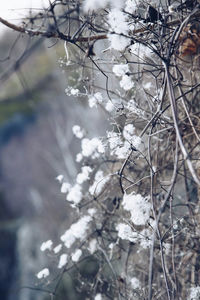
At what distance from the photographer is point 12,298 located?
8258 millimetres

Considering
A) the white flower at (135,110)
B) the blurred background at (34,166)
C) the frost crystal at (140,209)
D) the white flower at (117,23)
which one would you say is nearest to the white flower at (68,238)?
the frost crystal at (140,209)

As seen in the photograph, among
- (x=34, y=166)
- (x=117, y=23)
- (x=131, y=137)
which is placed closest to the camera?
(x=117, y=23)

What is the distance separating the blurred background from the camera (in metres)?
8.41

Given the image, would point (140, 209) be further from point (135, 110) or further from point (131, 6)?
point (131, 6)

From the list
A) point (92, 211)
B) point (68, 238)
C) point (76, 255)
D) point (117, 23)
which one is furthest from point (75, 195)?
point (117, 23)

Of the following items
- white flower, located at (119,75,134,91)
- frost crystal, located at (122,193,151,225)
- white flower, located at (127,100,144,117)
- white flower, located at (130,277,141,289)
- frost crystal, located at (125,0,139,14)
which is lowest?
white flower, located at (130,277,141,289)

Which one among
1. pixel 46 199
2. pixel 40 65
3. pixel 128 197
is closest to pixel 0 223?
pixel 46 199

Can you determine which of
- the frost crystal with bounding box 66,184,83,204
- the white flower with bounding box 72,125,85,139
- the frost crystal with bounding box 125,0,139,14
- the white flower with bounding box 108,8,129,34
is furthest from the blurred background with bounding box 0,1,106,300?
the white flower with bounding box 108,8,129,34

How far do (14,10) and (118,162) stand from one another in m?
1.23

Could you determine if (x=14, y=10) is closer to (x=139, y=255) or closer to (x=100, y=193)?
(x=100, y=193)

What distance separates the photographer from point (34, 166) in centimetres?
1208

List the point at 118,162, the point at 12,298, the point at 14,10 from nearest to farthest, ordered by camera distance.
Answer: the point at 14,10
the point at 118,162
the point at 12,298

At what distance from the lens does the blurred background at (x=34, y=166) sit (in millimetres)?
8414

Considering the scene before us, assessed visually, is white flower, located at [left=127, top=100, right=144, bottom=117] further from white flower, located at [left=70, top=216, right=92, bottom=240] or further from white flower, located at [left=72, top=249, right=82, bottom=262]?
white flower, located at [left=72, top=249, right=82, bottom=262]
